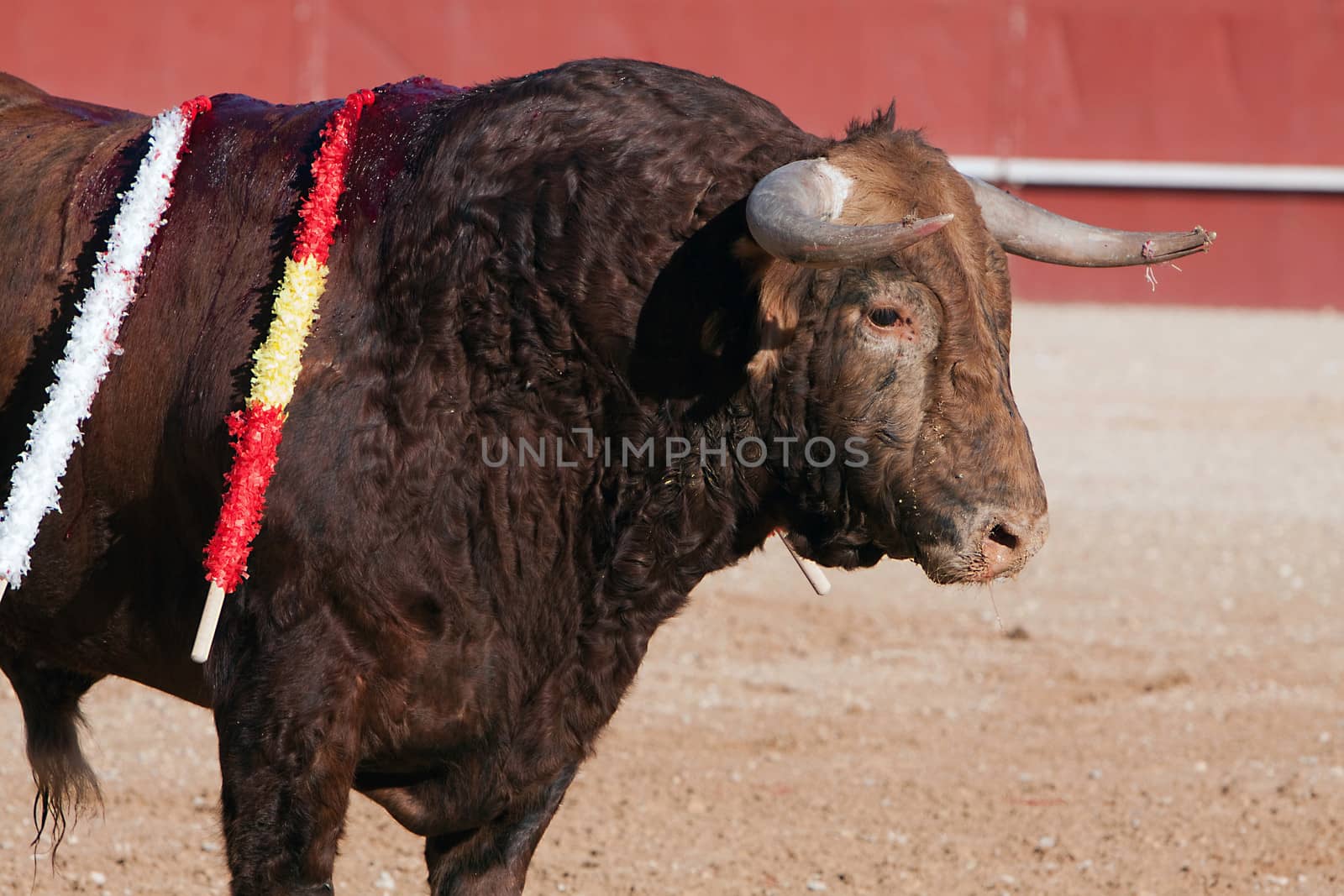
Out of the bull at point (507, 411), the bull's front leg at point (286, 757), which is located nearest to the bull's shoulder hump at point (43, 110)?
the bull at point (507, 411)

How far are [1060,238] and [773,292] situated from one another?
0.65 metres

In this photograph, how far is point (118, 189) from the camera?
2.88 meters

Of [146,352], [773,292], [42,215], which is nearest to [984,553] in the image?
[773,292]

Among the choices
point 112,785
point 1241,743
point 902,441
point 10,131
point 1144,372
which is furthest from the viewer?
point 1144,372

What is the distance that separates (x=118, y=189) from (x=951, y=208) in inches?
56.9

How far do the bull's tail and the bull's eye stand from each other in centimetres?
177

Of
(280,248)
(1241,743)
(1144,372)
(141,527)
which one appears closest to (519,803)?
(141,527)

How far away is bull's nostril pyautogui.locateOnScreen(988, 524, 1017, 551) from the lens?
8.53ft

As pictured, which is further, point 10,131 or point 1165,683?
point 1165,683

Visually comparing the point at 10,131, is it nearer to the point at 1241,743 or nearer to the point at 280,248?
the point at 280,248

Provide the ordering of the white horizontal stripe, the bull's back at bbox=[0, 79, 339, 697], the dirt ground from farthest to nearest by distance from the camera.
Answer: the white horizontal stripe
the dirt ground
the bull's back at bbox=[0, 79, 339, 697]

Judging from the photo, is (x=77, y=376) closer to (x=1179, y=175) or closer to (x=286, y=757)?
(x=286, y=757)

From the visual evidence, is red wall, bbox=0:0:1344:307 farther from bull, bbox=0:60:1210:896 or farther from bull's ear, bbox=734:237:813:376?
bull's ear, bbox=734:237:813:376

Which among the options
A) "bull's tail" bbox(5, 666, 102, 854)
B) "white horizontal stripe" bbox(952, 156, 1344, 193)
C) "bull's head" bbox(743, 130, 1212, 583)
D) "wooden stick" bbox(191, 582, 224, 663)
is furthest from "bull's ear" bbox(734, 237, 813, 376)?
"white horizontal stripe" bbox(952, 156, 1344, 193)
